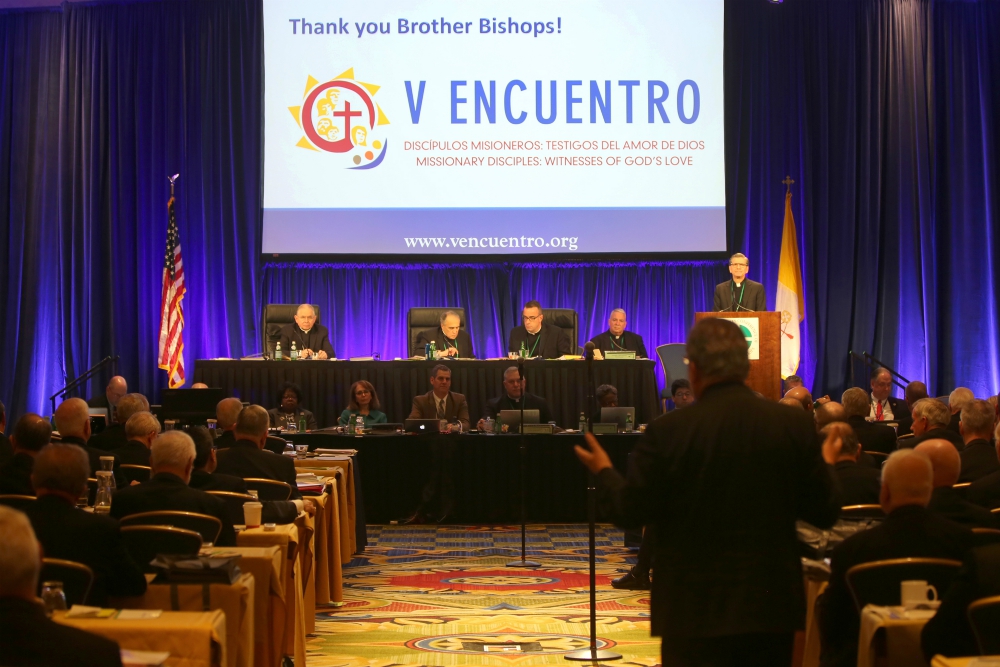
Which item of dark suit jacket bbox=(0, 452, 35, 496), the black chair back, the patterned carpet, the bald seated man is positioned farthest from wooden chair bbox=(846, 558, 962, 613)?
the black chair back

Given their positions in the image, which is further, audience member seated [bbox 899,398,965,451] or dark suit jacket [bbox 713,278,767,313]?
dark suit jacket [bbox 713,278,767,313]

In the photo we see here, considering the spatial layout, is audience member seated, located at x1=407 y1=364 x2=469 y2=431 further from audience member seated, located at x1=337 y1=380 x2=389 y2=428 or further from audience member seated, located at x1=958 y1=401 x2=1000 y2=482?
audience member seated, located at x1=958 y1=401 x2=1000 y2=482

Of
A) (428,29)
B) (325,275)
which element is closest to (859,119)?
(428,29)

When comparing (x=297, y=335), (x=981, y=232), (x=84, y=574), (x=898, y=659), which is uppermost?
(x=981, y=232)

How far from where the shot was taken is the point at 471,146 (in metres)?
12.2

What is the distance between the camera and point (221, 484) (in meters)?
4.69

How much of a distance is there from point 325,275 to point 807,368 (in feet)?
19.3

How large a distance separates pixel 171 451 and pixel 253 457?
4.31ft

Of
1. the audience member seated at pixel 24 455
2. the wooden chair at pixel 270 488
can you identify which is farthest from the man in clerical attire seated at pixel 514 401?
the audience member seated at pixel 24 455

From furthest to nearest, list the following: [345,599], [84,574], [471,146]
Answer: [471,146] → [345,599] → [84,574]

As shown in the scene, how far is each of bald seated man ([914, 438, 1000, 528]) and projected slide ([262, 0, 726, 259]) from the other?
334 inches

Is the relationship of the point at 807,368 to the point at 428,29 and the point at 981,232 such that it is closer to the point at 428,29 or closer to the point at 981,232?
the point at 981,232

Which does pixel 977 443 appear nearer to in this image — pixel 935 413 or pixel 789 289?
pixel 935 413

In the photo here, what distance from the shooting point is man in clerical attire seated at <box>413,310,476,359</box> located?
10820 mm
